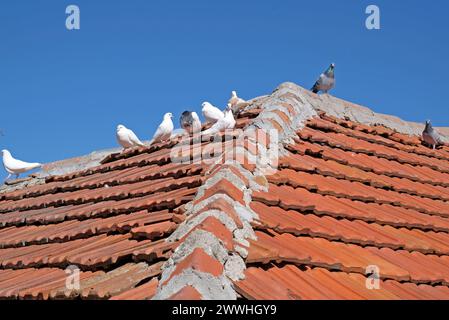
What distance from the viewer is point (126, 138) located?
709cm

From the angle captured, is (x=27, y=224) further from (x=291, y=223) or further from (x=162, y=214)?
(x=291, y=223)

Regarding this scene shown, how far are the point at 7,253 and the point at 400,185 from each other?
334 centimetres

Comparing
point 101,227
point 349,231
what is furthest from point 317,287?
point 101,227

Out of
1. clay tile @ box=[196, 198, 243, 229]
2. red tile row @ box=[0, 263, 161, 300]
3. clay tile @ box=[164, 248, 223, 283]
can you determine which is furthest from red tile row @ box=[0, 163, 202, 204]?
clay tile @ box=[164, 248, 223, 283]

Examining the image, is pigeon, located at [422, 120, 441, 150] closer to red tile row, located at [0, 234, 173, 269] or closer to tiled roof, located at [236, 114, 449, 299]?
tiled roof, located at [236, 114, 449, 299]

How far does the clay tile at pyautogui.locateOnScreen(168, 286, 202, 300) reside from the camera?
291cm

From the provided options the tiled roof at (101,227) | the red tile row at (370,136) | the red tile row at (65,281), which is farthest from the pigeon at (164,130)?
the red tile row at (65,281)

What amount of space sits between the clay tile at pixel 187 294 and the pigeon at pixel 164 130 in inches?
149

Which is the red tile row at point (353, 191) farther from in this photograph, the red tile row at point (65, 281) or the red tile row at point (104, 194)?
the red tile row at point (65, 281)

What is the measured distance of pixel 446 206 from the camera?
5.77 m

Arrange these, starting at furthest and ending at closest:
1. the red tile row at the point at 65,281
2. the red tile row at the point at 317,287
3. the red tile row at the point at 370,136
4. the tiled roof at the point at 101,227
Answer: the red tile row at the point at 370,136 → the tiled roof at the point at 101,227 → the red tile row at the point at 65,281 → the red tile row at the point at 317,287

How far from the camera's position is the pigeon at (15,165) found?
8000 mm
